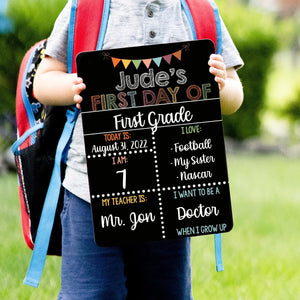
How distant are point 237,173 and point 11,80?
12.5 ft

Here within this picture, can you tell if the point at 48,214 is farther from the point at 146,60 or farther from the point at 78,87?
the point at 146,60

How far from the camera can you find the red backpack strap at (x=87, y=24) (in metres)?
1.82

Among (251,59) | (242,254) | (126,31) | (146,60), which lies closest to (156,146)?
(146,60)

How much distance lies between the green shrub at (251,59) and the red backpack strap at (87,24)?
30.6ft

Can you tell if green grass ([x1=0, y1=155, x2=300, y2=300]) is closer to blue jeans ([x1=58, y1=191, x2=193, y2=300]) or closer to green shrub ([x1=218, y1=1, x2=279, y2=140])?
blue jeans ([x1=58, y1=191, x2=193, y2=300])

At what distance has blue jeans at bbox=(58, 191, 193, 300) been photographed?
185 cm

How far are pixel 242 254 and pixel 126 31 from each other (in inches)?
116

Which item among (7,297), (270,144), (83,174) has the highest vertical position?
(83,174)

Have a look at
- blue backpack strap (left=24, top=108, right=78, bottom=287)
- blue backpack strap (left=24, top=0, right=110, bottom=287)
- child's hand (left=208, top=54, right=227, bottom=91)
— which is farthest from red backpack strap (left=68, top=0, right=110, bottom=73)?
child's hand (left=208, top=54, right=227, bottom=91)

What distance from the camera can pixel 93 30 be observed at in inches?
71.6

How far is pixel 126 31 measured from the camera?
185 centimetres

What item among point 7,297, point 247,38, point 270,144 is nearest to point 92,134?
point 7,297

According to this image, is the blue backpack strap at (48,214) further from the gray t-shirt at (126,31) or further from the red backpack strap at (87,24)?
the red backpack strap at (87,24)

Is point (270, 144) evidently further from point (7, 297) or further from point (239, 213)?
point (7, 297)
